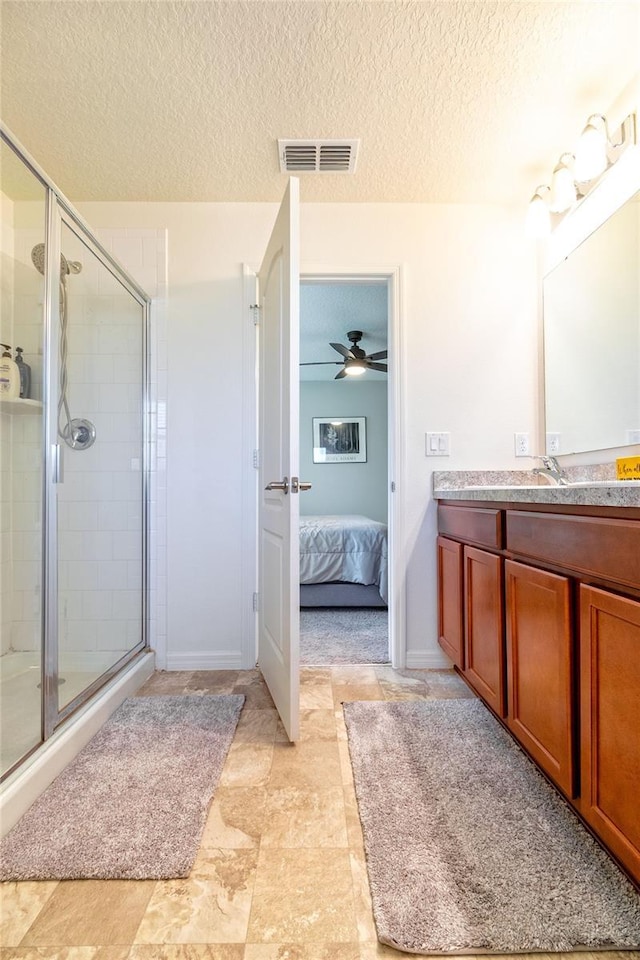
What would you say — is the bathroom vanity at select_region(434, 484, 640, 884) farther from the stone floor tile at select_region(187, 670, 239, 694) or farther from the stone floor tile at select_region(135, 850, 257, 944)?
the stone floor tile at select_region(187, 670, 239, 694)

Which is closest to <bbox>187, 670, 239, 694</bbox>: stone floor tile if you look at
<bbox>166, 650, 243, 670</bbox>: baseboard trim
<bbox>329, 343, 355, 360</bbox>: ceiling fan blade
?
<bbox>166, 650, 243, 670</bbox>: baseboard trim

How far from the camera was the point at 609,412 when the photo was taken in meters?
1.74

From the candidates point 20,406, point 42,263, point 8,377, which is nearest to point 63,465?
point 20,406

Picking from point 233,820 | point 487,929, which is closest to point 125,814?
point 233,820

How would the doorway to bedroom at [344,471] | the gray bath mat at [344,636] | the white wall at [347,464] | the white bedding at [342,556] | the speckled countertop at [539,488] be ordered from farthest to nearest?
the white wall at [347,464] → the white bedding at [342,556] → the doorway to bedroom at [344,471] → the gray bath mat at [344,636] → the speckled countertop at [539,488]

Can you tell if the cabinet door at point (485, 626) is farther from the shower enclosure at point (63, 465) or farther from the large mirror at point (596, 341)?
the shower enclosure at point (63, 465)

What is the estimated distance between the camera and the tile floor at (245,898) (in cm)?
82

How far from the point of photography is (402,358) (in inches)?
87.0

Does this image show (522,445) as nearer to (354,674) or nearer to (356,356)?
(354,674)

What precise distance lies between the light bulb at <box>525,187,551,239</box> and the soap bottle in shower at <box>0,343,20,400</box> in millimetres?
2321

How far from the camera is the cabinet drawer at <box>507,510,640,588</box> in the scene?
0.88 meters

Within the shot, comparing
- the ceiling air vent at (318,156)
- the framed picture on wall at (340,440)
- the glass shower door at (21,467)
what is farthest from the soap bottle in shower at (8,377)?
the framed picture on wall at (340,440)

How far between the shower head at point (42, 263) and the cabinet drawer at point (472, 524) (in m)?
1.81

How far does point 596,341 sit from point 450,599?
124cm
